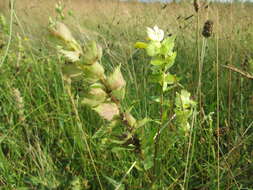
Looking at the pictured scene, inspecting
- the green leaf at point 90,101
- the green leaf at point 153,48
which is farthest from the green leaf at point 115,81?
the green leaf at point 153,48

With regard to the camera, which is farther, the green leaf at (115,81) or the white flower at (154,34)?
the white flower at (154,34)

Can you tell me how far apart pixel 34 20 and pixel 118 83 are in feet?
12.7

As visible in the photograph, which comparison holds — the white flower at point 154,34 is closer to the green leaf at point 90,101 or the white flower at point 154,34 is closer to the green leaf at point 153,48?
the green leaf at point 153,48

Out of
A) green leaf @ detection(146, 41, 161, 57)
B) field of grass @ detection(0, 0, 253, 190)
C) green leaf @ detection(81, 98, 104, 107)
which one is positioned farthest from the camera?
field of grass @ detection(0, 0, 253, 190)

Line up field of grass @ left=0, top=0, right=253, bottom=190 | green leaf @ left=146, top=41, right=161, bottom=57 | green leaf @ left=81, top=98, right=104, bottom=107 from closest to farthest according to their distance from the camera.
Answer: green leaf @ left=81, top=98, right=104, bottom=107 → green leaf @ left=146, top=41, right=161, bottom=57 → field of grass @ left=0, top=0, right=253, bottom=190

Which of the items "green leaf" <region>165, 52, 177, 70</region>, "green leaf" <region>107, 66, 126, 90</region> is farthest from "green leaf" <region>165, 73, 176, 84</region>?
"green leaf" <region>107, 66, 126, 90</region>

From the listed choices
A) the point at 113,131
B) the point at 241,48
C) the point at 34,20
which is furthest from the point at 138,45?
the point at 34,20

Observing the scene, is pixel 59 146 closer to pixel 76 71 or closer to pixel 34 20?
pixel 76 71

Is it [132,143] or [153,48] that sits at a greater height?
[153,48]

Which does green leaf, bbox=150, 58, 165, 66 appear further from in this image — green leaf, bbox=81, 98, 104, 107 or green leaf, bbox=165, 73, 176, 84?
green leaf, bbox=81, 98, 104, 107

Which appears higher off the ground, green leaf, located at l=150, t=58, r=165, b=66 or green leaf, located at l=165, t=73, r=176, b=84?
green leaf, located at l=150, t=58, r=165, b=66

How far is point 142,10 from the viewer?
3791 millimetres

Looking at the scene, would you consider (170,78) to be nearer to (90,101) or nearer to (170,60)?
(170,60)

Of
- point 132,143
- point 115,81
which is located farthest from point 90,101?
point 132,143
